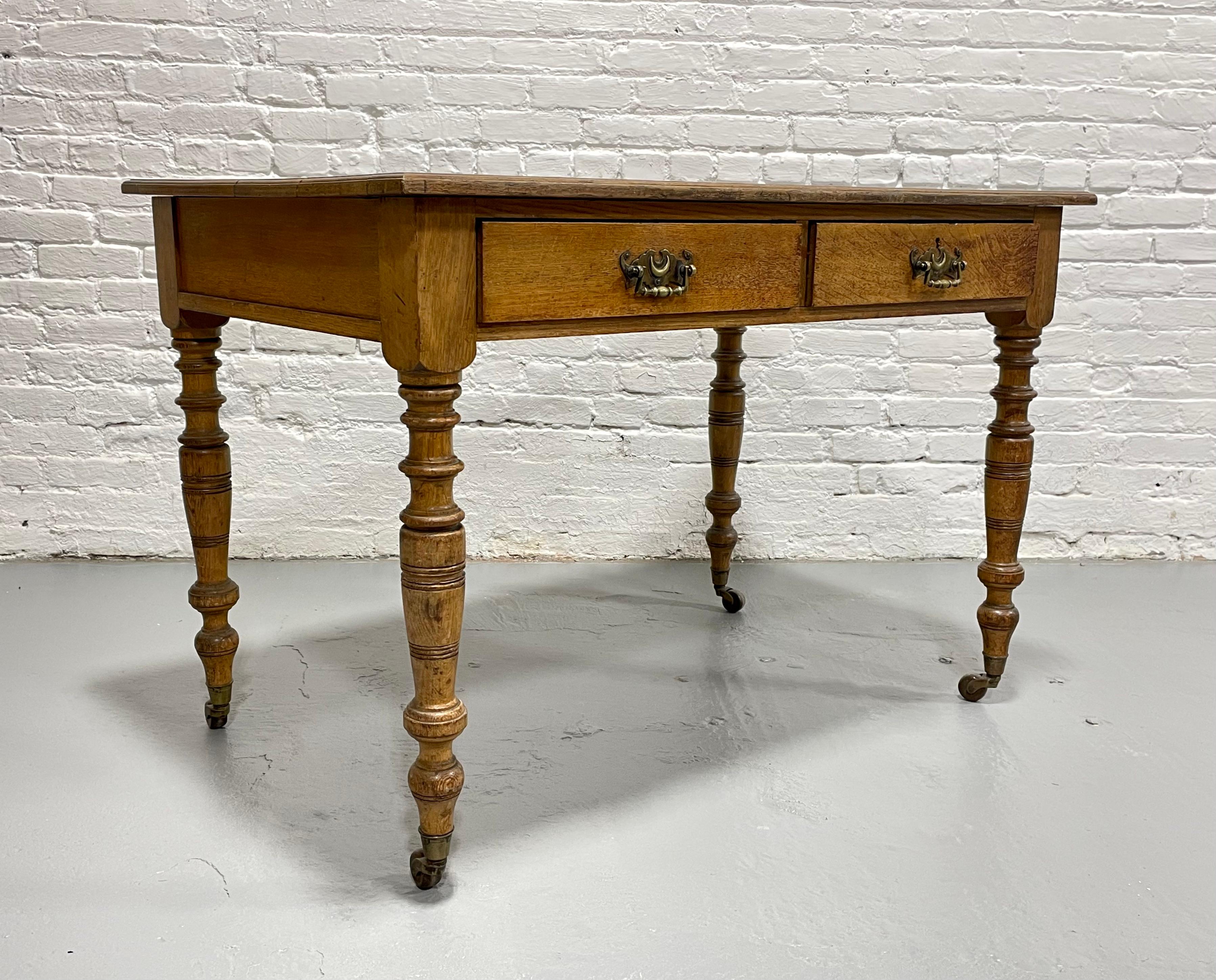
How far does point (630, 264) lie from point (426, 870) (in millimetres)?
851

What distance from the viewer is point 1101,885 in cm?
167

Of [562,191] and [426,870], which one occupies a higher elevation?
[562,191]

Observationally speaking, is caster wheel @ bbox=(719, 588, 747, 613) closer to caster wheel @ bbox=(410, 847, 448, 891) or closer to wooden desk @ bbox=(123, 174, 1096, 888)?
wooden desk @ bbox=(123, 174, 1096, 888)

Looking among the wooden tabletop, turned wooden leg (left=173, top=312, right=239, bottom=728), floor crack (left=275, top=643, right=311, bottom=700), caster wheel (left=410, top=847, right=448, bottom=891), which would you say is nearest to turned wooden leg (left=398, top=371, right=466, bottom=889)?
caster wheel (left=410, top=847, right=448, bottom=891)

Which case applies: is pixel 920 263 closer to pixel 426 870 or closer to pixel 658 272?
pixel 658 272

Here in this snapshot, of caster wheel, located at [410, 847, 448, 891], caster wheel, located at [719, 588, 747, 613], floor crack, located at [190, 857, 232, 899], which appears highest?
caster wheel, located at [410, 847, 448, 891]

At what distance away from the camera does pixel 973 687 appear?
7.52 ft

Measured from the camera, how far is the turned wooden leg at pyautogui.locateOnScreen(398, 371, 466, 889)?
4.87ft

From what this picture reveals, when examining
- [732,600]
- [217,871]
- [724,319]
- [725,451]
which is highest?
[724,319]

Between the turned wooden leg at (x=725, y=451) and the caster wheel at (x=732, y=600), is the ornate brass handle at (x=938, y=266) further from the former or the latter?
the caster wheel at (x=732, y=600)

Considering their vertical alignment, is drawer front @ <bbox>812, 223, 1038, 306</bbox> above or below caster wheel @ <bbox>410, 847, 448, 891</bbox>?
above

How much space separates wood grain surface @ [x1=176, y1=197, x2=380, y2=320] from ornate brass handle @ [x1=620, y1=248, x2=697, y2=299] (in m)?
0.34

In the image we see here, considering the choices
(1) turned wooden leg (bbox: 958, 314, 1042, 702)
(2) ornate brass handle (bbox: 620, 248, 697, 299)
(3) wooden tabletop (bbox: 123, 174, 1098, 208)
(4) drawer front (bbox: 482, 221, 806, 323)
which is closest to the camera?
(3) wooden tabletop (bbox: 123, 174, 1098, 208)

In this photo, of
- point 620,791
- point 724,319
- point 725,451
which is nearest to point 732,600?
point 725,451
